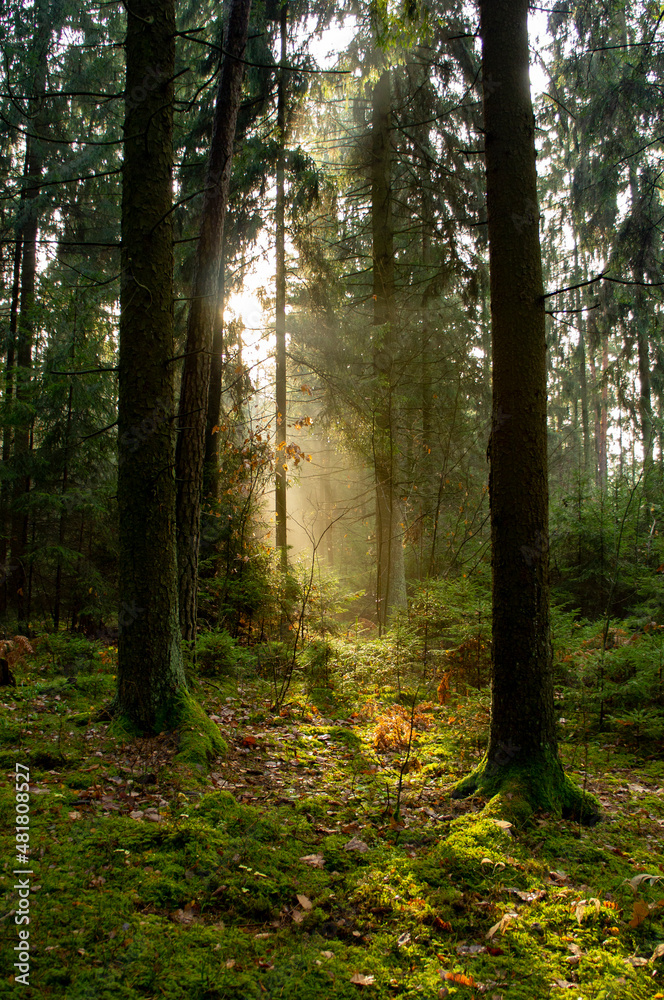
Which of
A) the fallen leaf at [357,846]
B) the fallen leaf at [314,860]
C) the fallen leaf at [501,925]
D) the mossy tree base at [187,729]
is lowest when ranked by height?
the fallen leaf at [357,846]

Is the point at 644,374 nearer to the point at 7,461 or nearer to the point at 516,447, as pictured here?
the point at 516,447

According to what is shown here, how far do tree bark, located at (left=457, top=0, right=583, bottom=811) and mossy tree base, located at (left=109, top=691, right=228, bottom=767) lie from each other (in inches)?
76.8

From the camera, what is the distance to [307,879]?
2.92m

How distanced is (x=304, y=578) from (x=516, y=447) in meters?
5.23

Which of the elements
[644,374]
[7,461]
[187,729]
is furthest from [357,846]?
[644,374]

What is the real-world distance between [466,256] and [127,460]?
9636 millimetres

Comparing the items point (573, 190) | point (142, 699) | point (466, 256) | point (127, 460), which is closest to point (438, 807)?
point (142, 699)

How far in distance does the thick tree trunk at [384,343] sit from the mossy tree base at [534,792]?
6.01 metres

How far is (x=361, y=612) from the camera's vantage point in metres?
15.4

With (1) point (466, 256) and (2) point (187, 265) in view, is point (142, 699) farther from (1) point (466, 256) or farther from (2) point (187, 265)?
(1) point (466, 256)

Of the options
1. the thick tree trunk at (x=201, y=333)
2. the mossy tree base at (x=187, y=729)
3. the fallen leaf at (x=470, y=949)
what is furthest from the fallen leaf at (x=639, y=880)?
the thick tree trunk at (x=201, y=333)

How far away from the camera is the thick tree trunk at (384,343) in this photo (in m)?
9.98

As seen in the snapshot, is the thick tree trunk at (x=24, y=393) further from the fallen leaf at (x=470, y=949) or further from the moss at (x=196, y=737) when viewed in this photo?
the fallen leaf at (x=470, y=949)

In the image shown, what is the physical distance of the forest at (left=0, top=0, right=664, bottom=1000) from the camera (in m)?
2.54
